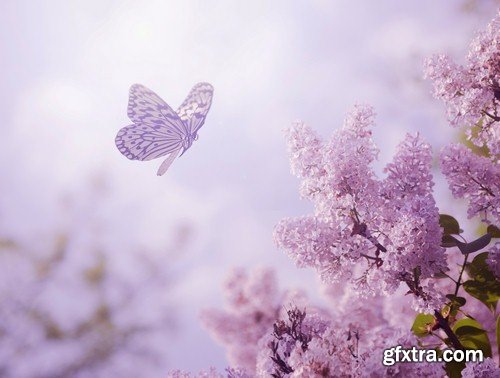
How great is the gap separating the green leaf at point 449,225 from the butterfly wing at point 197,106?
371cm

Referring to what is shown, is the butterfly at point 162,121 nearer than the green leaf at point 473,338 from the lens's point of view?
No

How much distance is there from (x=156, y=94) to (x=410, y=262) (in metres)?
4.81

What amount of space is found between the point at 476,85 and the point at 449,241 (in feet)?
4.35

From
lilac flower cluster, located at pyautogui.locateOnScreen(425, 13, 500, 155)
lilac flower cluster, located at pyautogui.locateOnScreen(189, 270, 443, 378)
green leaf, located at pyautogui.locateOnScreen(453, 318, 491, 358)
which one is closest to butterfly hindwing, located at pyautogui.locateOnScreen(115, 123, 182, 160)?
lilac flower cluster, located at pyautogui.locateOnScreen(189, 270, 443, 378)

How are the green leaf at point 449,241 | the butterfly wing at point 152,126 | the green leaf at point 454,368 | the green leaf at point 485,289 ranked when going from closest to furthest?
1. the green leaf at point 454,368
2. the green leaf at point 449,241
3. the green leaf at point 485,289
4. the butterfly wing at point 152,126

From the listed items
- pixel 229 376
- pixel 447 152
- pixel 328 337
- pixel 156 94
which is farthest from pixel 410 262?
pixel 156 94

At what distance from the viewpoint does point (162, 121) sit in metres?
7.63

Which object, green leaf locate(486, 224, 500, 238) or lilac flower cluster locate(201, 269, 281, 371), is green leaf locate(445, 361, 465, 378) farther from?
lilac flower cluster locate(201, 269, 281, 371)

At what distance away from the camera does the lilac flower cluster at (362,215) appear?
12.0 ft

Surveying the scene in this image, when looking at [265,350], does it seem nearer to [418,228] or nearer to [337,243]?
[337,243]

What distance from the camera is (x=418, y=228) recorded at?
3.50m

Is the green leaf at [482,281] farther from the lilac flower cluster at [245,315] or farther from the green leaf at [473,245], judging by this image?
the lilac flower cluster at [245,315]

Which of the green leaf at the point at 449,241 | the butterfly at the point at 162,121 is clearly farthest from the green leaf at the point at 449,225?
the butterfly at the point at 162,121

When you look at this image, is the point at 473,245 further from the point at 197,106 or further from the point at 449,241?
the point at 197,106
